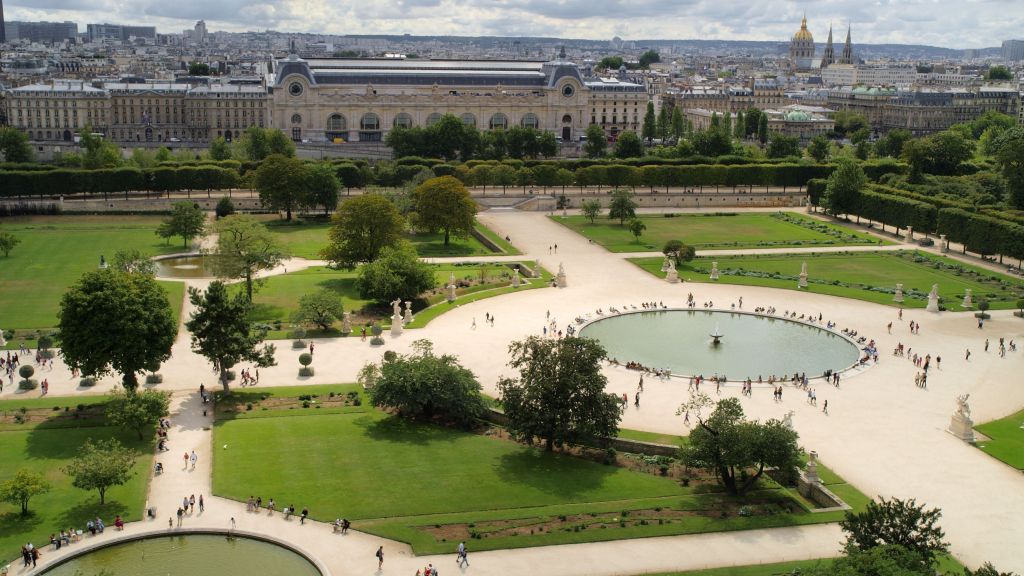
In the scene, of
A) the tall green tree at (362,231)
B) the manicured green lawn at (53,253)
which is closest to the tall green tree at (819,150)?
the tall green tree at (362,231)

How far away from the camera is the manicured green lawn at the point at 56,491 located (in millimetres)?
38312

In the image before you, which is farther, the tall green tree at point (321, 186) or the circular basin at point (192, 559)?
the tall green tree at point (321, 186)

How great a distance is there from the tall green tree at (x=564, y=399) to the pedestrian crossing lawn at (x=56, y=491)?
15.4 m

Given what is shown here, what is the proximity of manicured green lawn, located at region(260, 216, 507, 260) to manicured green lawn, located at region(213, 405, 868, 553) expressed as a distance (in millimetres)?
38889

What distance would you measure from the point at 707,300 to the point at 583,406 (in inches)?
1206

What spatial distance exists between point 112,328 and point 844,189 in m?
78.9

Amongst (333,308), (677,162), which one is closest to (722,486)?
(333,308)

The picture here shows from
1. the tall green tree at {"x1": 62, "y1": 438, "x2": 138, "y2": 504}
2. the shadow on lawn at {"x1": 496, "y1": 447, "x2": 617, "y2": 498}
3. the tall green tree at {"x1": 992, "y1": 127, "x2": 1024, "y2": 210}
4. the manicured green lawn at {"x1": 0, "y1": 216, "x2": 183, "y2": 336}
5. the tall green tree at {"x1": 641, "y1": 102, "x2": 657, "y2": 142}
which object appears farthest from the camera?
the tall green tree at {"x1": 641, "y1": 102, "x2": 657, "y2": 142}

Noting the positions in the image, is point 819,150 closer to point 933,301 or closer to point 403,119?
point 403,119

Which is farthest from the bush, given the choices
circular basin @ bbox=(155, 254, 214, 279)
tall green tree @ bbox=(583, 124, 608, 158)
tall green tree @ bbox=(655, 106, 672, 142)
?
tall green tree @ bbox=(655, 106, 672, 142)

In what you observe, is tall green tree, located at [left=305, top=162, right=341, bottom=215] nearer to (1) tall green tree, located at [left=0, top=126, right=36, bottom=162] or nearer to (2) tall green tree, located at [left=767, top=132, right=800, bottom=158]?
(1) tall green tree, located at [left=0, top=126, right=36, bottom=162]

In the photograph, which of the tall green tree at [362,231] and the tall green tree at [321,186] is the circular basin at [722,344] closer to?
the tall green tree at [362,231]

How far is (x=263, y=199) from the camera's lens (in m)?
104

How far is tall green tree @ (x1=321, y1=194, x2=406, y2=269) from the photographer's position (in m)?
77.8
